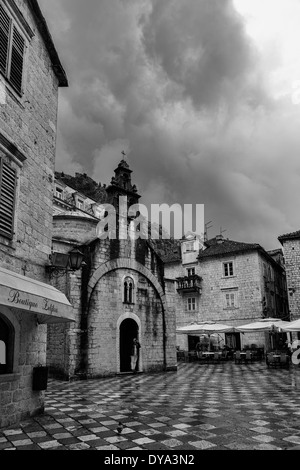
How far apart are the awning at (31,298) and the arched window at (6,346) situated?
43cm

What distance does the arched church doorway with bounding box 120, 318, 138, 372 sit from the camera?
19.9m

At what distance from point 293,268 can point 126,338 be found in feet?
51.9

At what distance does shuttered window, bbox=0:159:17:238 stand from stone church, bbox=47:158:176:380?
339 inches

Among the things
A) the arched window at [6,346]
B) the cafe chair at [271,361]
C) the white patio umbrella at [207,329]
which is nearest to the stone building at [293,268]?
the white patio umbrella at [207,329]

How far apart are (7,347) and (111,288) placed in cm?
1138

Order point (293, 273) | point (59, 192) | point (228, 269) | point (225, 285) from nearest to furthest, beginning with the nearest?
point (293, 273), point (225, 285), point (228, 269), point (59, 192)

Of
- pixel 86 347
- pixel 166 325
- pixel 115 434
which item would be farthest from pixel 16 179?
pixel 166 325

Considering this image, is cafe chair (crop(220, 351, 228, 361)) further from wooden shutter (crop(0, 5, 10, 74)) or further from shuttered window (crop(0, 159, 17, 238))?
wooden shutter (crop(0, 5, 10, 74))

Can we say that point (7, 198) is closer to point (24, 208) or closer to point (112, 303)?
point (24, 208)

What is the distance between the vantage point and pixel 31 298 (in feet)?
22.3

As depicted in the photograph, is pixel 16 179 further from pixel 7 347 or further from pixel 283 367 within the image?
pixel 283 367

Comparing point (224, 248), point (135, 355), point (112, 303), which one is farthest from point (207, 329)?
point (224, 248)

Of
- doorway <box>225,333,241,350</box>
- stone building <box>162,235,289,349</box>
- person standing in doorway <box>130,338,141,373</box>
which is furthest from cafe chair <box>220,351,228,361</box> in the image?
person standing in doorway <box>130,338,141,373</box>

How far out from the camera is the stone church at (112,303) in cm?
1691
